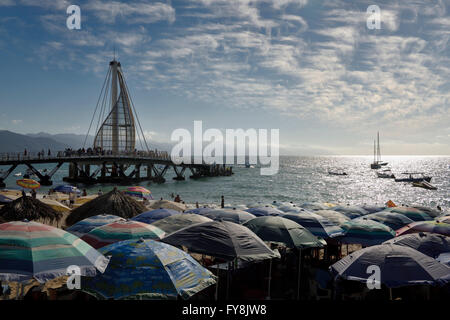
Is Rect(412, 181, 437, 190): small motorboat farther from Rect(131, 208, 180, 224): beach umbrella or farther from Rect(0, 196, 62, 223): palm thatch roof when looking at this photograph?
Rect(0, 196, 62, 223): palm thatch roof

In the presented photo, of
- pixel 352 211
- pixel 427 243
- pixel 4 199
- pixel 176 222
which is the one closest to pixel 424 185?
A: pixel 352 211

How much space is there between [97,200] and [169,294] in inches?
361

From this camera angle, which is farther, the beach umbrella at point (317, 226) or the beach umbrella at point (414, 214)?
the beach umbrella at point (414, 214)

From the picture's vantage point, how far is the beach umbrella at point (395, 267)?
206 inches

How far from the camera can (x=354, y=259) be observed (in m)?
5.79

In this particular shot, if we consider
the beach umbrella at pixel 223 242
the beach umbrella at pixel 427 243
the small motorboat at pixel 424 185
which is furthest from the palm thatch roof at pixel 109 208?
the small motorboat at pixel 424 185

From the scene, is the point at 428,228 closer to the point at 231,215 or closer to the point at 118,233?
the point at 231,215

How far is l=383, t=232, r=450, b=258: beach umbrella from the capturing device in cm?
696

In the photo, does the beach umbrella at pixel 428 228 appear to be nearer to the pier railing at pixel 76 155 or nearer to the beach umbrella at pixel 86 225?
the beach umbrella at pixel 86 225

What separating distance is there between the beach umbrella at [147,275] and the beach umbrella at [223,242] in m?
1.01

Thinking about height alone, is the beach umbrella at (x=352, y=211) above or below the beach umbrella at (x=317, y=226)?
below

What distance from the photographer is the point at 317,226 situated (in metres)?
9.38
